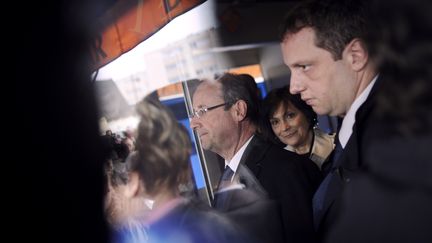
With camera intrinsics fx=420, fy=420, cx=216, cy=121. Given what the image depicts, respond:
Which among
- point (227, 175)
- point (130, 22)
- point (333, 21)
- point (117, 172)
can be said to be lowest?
point (227, 175)

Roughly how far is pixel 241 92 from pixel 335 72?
41 cm

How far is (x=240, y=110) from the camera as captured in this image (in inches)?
58.8

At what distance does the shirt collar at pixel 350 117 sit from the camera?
113 centimetres

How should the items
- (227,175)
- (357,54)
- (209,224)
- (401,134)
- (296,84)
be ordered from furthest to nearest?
1. (227,175)
2. (209,224)
3. (296,84)
4. (357,54)
5. (401,134)

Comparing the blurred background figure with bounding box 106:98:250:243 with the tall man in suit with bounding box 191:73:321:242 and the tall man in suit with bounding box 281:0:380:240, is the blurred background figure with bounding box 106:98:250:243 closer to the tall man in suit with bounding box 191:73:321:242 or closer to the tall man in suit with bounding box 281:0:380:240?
the tall man in suit with bounding box 191:73:321:242

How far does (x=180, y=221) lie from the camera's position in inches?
52.6

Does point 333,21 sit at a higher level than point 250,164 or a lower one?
higher

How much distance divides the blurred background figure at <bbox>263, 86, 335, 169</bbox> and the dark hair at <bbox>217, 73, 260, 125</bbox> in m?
0.04

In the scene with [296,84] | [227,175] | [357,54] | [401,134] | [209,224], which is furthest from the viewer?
[227,175]

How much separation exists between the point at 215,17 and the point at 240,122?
1.68ft

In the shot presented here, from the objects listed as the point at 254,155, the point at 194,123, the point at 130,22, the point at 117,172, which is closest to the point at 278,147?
the point at 254,155

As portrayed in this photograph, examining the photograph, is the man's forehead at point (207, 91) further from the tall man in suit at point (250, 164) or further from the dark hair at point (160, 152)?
the dark hair at point (160, 152)

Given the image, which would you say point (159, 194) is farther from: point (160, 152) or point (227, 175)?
point (227, 175)

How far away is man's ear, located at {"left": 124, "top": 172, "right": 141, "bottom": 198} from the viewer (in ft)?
4.55
